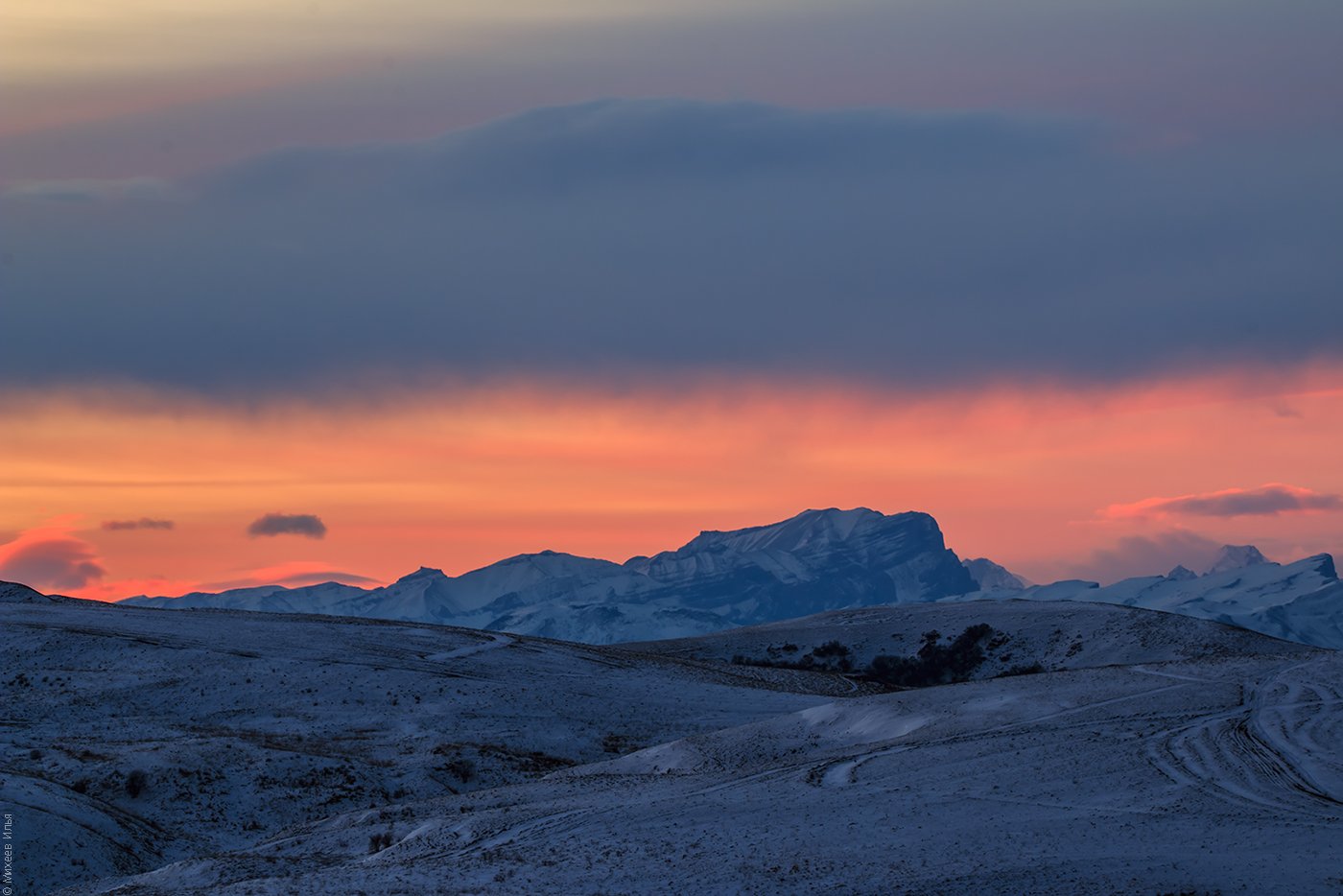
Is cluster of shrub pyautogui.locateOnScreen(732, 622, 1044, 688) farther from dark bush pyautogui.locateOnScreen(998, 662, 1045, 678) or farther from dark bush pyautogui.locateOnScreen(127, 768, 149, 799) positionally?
dark bush pyautogui.locateOnScreen(127, 768, 149, 799)

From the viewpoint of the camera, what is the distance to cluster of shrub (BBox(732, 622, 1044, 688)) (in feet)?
392

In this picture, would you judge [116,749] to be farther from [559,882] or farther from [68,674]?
[559,882]

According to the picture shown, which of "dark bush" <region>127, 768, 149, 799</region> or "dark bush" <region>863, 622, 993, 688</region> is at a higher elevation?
"dark bush" <region>863, 622, 993, 688</region>

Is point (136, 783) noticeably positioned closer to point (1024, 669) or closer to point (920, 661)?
point (1024, 669)

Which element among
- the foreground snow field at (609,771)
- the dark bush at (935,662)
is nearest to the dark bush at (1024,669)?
the dark bush at (935,662)

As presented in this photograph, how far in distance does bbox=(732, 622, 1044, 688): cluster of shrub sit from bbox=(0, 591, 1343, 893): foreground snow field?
23360 millimetres

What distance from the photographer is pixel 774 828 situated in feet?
145

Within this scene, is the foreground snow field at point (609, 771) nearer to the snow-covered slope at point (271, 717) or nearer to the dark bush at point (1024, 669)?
the snow-covered slope at point (271, 717)

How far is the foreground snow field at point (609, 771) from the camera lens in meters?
40.2

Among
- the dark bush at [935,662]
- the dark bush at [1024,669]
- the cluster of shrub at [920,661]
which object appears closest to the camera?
the dark bush at [1024,669]

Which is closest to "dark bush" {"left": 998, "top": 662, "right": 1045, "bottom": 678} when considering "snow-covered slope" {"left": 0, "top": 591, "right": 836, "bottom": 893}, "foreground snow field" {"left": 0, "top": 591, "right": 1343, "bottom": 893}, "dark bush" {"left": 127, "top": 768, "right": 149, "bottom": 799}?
"snow-covered slope" {"left": 0, "top": 591, "right": 836, "bottom": 893}

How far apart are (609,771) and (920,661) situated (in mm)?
66784

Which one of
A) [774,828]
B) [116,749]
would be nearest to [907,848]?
[774,828]

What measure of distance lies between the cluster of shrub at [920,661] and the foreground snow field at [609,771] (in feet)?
76.6
